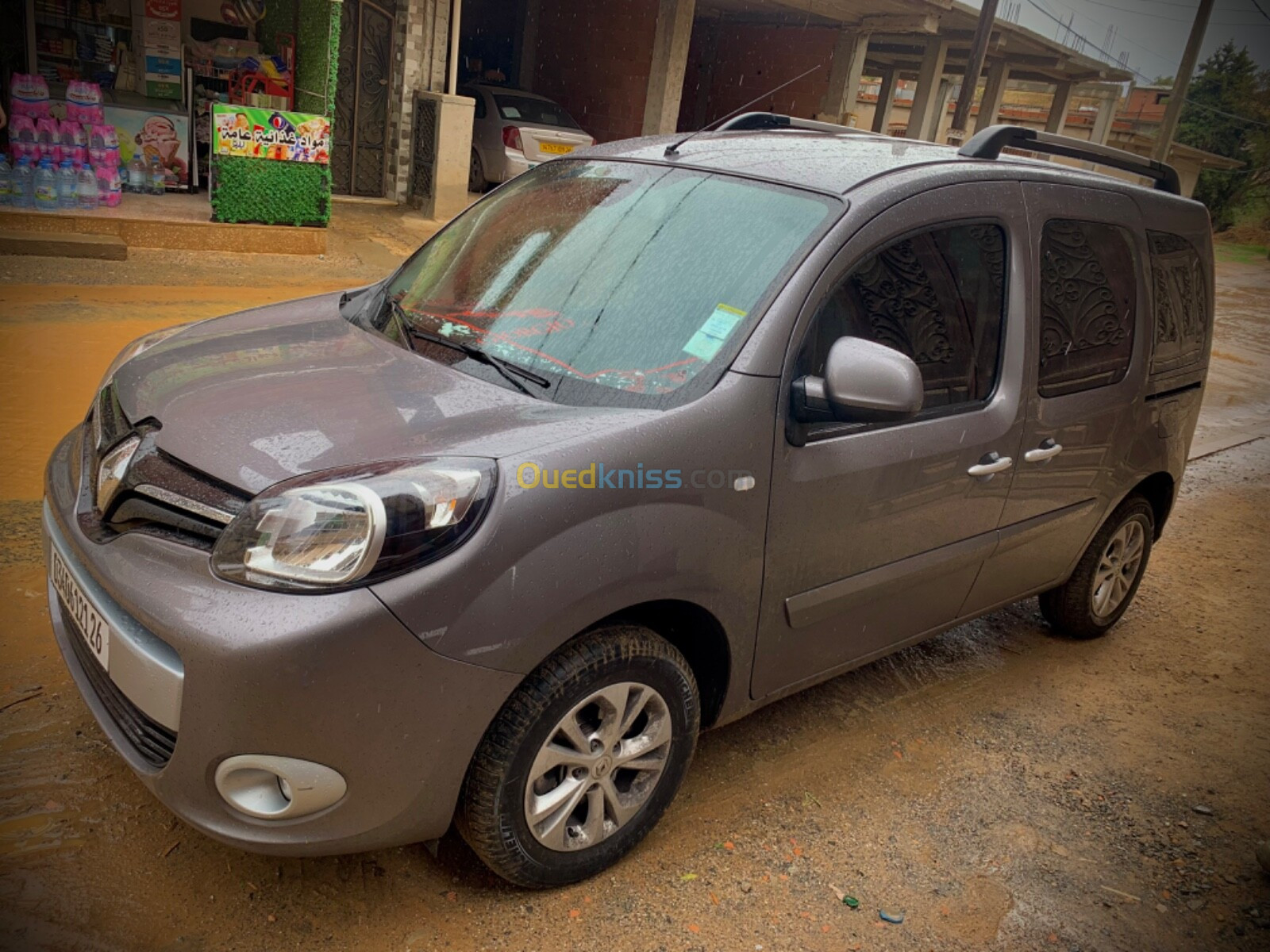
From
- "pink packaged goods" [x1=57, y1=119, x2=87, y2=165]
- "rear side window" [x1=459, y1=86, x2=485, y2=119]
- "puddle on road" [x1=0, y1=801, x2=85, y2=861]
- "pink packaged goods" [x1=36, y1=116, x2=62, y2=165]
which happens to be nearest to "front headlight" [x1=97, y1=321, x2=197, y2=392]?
"puddle on road" [x1=0, y1=801, x2=85, y2=861]

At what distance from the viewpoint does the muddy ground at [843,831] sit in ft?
8.02

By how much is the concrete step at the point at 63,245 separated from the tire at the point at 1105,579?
25.6 ft

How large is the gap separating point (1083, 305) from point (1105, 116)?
2991 cm

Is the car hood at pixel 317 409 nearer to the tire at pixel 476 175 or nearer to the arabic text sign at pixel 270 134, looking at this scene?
the arabic text sign at pixel 270 134

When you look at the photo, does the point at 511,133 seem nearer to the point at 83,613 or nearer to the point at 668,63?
the point at 668,63

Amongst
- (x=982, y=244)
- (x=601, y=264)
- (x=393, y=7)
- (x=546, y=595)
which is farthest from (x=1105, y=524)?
(x=393, y=7)

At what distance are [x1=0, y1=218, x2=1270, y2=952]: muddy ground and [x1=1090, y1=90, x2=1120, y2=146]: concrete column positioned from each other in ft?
93.1

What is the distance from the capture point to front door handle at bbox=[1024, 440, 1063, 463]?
341cm

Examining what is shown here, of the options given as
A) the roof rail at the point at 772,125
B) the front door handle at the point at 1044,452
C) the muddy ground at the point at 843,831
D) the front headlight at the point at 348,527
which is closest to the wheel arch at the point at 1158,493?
the muddy ground at the point at 843,831

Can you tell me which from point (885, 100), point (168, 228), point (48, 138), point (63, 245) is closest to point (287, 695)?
point (63, 245)

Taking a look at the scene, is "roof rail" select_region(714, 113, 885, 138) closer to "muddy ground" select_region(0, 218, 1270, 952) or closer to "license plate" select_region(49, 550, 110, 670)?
"muddy ground" select_region(0, 218, 1270, 952)

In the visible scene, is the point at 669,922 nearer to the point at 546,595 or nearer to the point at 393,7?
the point at 546,595

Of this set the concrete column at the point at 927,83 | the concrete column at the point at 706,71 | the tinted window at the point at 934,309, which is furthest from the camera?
the concrete column at the point at 706,71

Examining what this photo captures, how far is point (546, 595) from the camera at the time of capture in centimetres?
221
